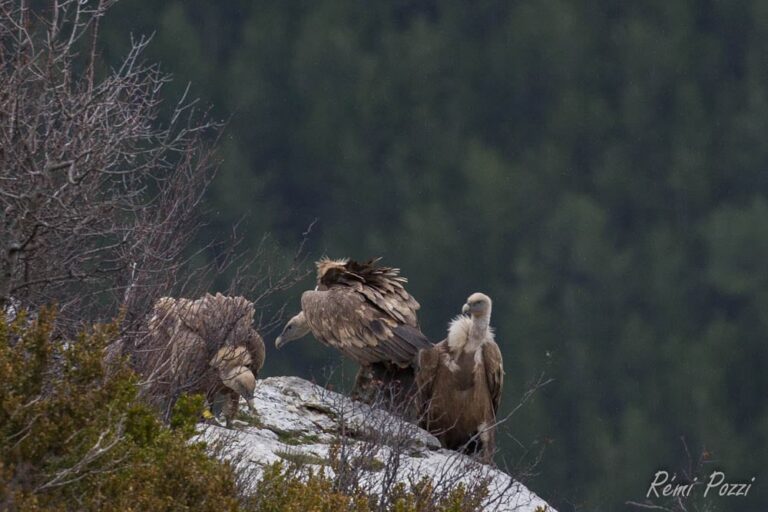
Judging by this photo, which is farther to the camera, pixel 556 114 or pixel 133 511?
pixel 556 114

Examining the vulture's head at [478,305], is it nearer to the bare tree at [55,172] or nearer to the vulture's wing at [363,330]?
the vulture's wing at [363,330]

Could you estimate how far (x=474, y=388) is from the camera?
10055mm

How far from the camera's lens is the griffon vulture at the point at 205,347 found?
812 centimetres

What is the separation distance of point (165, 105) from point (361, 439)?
54.6ft

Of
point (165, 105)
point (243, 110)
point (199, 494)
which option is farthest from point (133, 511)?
point (243, 110)

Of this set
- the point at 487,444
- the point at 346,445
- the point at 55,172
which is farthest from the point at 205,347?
the point at 487,444

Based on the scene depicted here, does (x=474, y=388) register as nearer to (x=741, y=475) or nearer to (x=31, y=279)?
(x=31, y=279)

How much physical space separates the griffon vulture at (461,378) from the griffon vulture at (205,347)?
1.34 meters

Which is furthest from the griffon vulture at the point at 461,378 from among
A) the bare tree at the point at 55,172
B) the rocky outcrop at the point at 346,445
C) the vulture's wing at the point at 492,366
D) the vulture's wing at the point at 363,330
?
the bare tree at the point at 55,172

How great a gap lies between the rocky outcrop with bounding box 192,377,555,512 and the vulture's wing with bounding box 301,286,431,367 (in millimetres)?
413

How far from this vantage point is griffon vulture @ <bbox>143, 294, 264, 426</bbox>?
320 inches

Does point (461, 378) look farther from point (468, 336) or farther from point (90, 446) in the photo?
point (90, 446)

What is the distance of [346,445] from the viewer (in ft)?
27.0

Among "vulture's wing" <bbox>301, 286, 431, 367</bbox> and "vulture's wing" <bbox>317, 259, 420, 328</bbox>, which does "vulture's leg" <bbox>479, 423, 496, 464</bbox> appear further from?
"vulture's wing" <bbox>317, 259, 420, 328</bbox>
